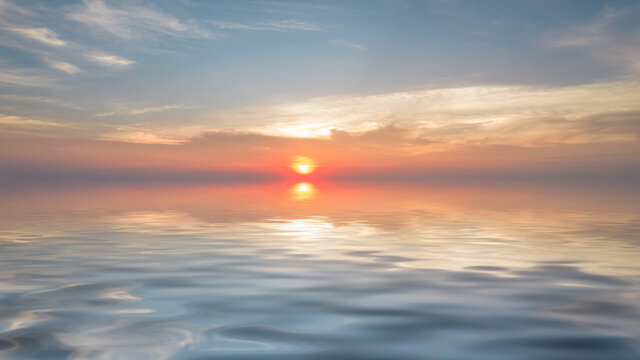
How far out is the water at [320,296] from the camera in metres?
7.40

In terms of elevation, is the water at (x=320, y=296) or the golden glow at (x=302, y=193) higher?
the golden glow at (x=302, y=193)

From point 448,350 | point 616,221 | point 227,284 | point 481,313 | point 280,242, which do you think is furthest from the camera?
point 616,221

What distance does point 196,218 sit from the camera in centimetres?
3112

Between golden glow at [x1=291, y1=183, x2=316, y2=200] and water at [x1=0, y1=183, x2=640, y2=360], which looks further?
golden glow at [x1=291, y1=183, x2=316, y2=200]

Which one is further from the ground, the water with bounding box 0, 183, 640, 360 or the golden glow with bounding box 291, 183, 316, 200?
the golden glow with bounding box 291, 183, 316, 200

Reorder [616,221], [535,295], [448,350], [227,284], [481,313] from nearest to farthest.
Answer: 1. [448,350]
2. [481,313]
3. [535,295]
4. [227,284]
5. [616,221]

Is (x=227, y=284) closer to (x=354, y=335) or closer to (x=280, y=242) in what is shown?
(x=354, y=335)

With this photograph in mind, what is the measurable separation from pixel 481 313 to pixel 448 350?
7.54ft

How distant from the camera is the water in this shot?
7.40m

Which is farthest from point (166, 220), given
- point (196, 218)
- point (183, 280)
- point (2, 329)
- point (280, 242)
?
point (2, 329)

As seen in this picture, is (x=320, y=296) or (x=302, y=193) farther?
Answer: (x=302, y=193)

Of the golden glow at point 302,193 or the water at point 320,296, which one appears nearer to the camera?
the water at point 320,296

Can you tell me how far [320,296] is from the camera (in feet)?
35.3

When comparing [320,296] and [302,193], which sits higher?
[302,193]
